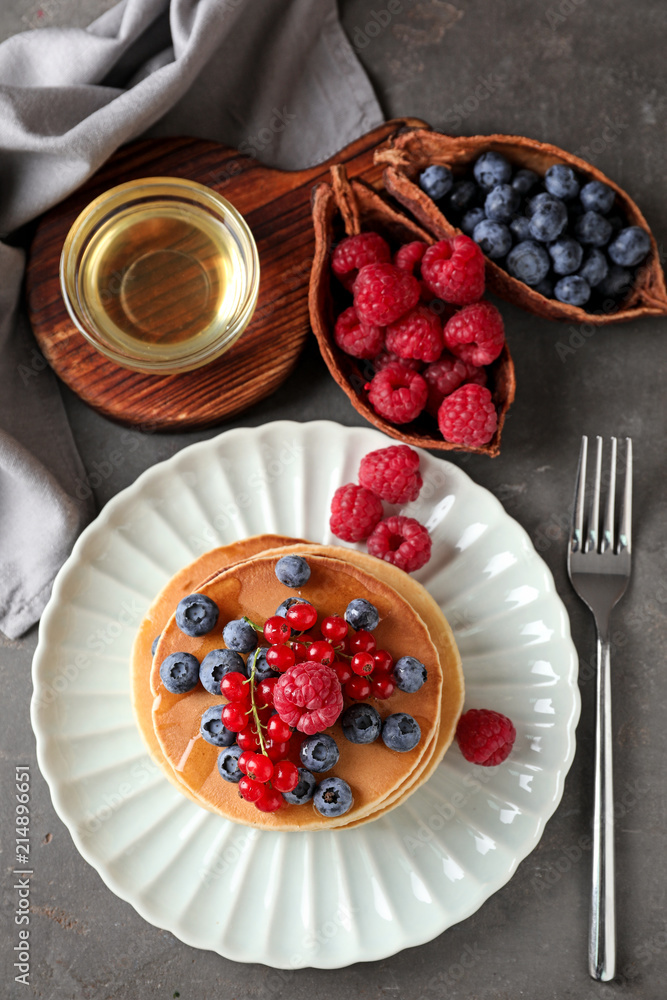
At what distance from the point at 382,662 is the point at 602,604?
84cm

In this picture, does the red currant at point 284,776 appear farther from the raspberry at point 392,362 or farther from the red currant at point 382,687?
the raspberry at point 392,362

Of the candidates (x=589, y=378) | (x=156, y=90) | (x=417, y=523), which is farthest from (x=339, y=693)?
(x=156, y=90)

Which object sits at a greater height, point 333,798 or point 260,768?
point 260,768

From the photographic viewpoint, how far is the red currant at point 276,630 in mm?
1697

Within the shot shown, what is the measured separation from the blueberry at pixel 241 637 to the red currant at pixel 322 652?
163 mm

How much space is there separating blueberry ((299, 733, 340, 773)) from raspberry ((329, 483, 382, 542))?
58cm

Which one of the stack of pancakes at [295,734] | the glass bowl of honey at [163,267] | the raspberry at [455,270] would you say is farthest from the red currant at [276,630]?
the raspberry at [455,270]

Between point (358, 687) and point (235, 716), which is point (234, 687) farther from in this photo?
point (358, 687)

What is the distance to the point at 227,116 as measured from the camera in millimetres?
2289

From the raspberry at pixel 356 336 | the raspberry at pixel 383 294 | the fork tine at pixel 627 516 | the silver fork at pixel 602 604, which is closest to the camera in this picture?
the raspberry at pixel 383 294

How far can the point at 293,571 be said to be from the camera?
1.81 meters

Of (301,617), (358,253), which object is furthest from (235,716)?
(358,253)

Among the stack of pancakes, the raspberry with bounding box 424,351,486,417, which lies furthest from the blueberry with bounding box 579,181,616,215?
the stack of pancakes

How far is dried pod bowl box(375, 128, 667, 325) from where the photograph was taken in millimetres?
2057
